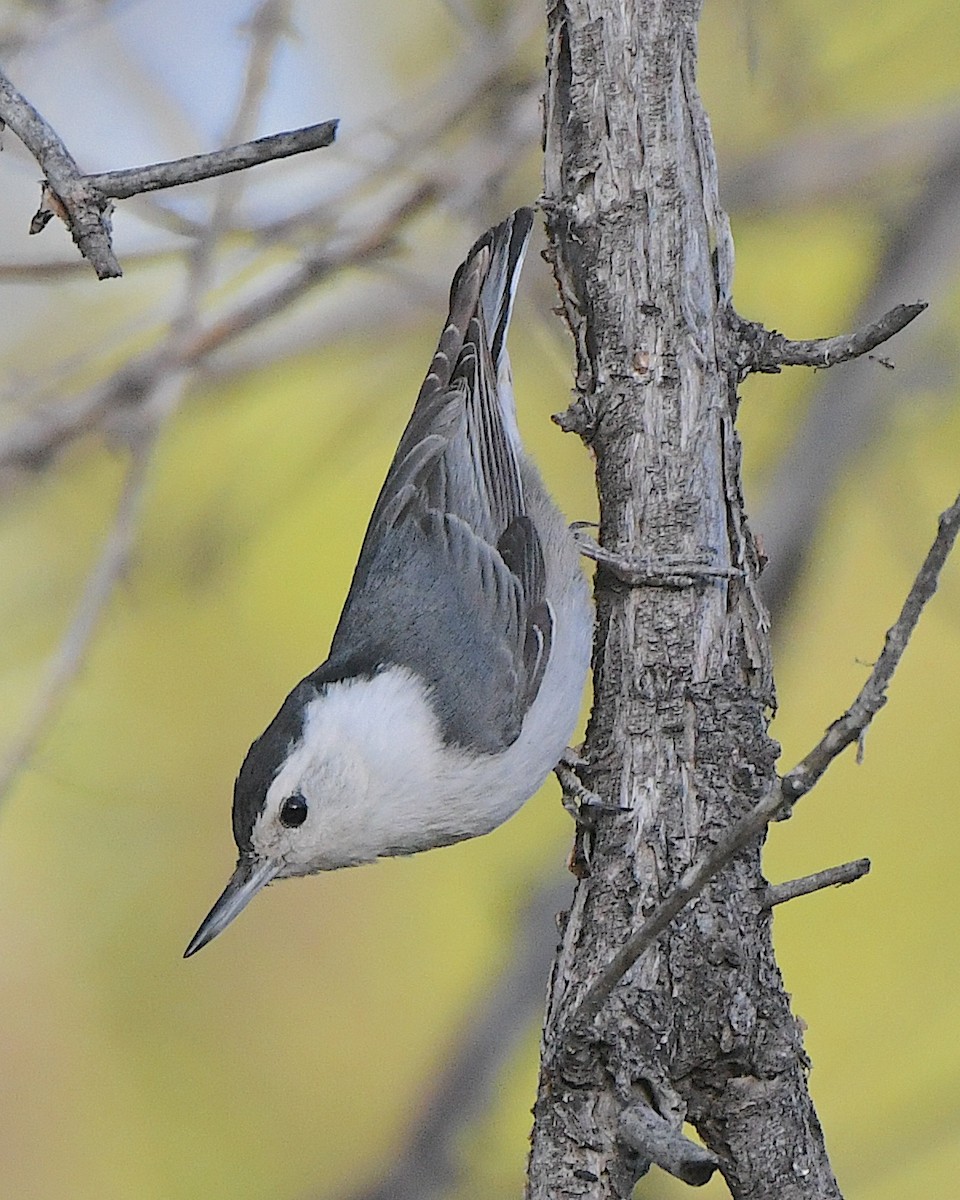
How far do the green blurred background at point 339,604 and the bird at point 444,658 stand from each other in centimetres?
29

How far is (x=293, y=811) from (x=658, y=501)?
51 centimetres

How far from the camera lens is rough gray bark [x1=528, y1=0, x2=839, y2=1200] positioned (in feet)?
3.82

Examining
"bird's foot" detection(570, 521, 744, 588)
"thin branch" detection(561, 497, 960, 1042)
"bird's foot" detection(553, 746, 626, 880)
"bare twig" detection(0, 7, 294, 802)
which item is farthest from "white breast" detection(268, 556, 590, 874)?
"thin branch" detection(561, 497, 960, 1042)

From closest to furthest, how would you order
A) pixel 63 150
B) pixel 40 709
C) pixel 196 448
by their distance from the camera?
pixel 63 150, pixel 40 709, pixel 196 448

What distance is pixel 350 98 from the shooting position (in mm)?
2242

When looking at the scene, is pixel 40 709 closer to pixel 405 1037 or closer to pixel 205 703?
pixel 205 703

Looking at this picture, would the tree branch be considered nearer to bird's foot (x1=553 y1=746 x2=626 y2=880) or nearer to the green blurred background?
bird's foot (x1=553 y1=746 x2=626 y2=880)

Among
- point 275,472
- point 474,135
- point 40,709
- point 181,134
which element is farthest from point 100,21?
point 40,709

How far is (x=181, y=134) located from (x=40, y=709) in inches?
39.8

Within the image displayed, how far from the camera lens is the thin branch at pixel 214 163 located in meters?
0.82

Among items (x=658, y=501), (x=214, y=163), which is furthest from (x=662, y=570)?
(x=214, y=163)

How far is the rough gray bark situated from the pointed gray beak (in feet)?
1.23

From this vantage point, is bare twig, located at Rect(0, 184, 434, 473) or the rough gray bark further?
bare twig, located at Rect(0, 184, 434, 473)

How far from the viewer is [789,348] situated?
1.26m
